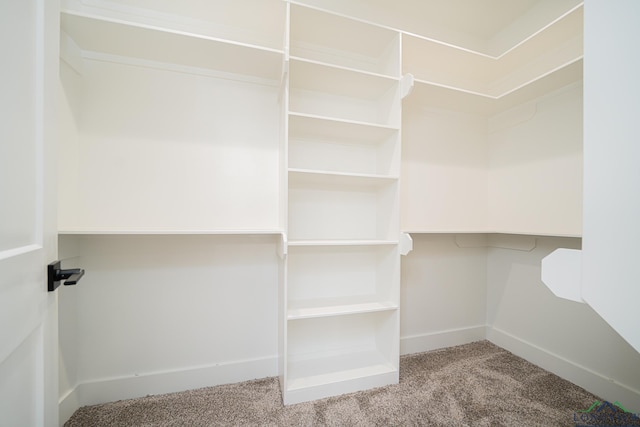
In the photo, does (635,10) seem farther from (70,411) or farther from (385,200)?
(70,411)

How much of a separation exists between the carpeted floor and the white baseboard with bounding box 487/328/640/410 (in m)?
0.06

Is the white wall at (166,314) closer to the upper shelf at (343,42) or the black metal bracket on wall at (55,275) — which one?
the black metal bracket on wall at (55,275)

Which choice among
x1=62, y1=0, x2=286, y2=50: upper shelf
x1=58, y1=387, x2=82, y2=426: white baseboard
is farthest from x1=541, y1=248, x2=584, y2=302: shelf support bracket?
x1=58, y1=387, x2=82, y2=426: white baseboard

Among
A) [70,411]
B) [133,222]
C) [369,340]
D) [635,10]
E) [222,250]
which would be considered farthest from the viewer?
[369,340]

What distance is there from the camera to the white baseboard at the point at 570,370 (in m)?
1.42

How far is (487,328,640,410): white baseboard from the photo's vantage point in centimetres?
142

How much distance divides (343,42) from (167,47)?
3.58ft

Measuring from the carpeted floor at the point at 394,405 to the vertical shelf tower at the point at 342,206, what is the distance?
0.39 feet

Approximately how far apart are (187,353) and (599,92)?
2.11 meters

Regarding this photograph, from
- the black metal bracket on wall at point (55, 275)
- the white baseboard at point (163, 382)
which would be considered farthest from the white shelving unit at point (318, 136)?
the black metal bracket on wall at point (55, 275)

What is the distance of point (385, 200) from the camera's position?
179 cm

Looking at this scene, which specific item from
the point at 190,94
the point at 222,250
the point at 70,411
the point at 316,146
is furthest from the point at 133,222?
the point at 316,146

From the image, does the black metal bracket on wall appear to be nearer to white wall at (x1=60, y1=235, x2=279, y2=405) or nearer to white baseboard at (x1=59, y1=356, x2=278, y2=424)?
white wall at (x1=60, y1=235, x2=279, y2=405)

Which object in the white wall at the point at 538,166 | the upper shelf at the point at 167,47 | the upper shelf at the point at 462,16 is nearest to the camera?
the upper shelf at the point at 167,47
